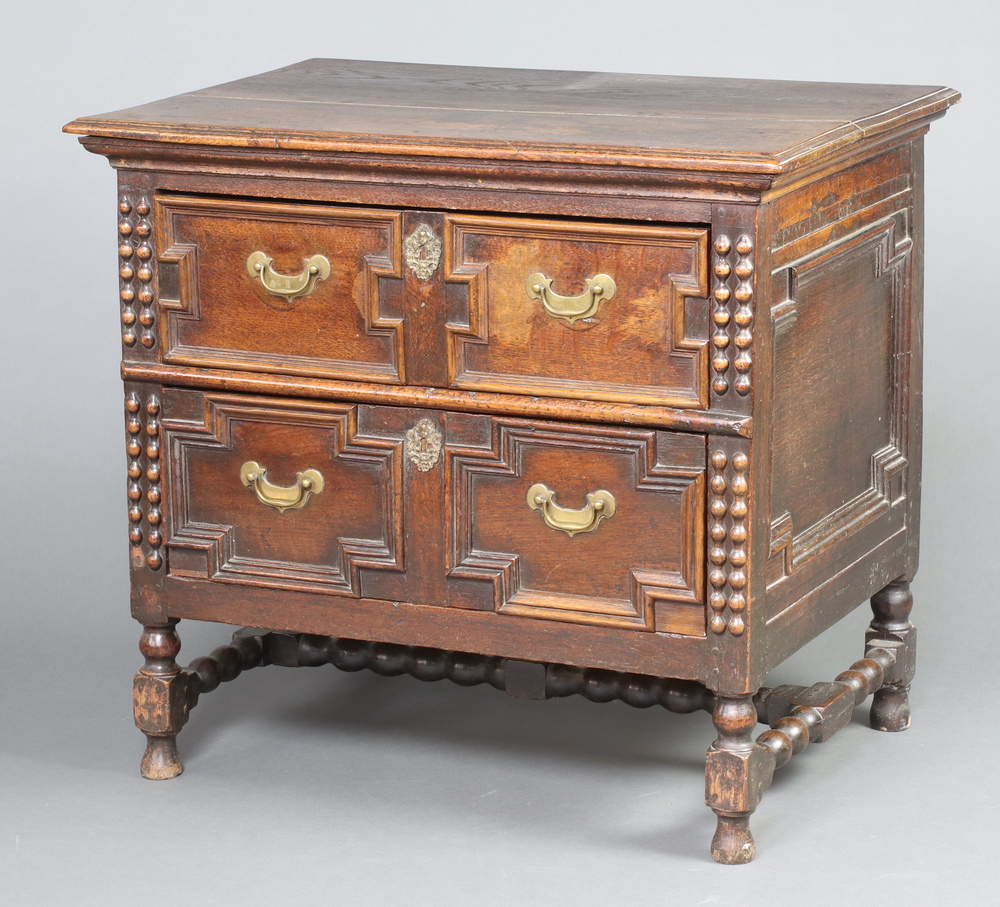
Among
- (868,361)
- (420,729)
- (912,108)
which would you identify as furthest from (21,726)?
(912,108)

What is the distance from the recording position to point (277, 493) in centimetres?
384

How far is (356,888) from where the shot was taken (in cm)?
360

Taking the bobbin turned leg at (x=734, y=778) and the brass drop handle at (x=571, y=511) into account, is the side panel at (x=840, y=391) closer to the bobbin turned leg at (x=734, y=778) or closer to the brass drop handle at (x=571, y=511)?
the bobbin turned leg at (x=734, y=778)

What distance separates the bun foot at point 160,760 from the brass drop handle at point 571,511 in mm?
841

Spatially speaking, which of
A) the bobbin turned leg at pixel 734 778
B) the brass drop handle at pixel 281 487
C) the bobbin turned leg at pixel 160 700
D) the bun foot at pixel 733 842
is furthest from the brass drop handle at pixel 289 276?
the bun foot at pixel 733 842

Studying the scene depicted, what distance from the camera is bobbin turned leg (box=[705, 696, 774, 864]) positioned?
11.9 ft

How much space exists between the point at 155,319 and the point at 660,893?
126 centimetres

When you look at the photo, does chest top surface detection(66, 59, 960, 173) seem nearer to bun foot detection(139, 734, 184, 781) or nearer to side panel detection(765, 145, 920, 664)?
side panel detection(765, 145, 920, 664)

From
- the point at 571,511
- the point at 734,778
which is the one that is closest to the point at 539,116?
the point at 571,511

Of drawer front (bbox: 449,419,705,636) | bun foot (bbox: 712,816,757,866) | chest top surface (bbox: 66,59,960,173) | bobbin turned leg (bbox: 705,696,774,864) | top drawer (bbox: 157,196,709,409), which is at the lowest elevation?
bun foot (bbox: 712,816,757,866)

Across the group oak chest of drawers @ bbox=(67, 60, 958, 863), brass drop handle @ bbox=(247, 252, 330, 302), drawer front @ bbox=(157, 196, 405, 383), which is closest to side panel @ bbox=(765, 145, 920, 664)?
oak chest of drawers @ bbox=(67, 60, 958, 863)

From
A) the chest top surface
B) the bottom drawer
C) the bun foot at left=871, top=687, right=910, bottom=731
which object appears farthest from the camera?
the bun foot at left=871, top=687, right=910, bottom=731

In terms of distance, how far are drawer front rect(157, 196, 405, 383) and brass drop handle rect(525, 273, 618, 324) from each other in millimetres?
238

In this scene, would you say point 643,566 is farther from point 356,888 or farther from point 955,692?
point 955,692
